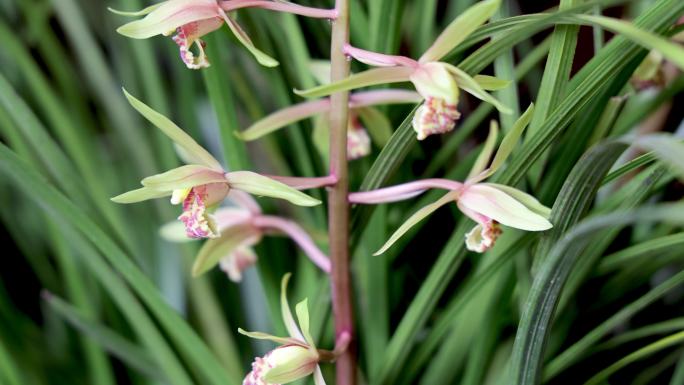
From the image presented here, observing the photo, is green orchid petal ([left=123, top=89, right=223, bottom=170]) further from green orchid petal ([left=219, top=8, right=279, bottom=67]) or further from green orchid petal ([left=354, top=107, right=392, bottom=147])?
green orchid petal ([left=354, top=107, right=392, bottom=147])

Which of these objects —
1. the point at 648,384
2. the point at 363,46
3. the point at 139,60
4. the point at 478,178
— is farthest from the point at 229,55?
the point at 648,384

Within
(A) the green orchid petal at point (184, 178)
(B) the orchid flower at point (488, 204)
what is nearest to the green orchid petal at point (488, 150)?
(B) the orchid flower at point (488, 204)

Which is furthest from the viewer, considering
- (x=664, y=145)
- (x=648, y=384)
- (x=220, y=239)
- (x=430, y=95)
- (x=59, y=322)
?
(x=59, y=322)

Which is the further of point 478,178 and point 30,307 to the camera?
point 30,307

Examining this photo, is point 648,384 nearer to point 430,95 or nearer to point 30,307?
point 430,95

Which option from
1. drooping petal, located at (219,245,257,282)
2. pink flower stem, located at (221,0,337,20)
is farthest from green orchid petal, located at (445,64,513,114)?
drooping petal, located at (219,245,257,282)

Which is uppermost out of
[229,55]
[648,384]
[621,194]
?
[229,55]
